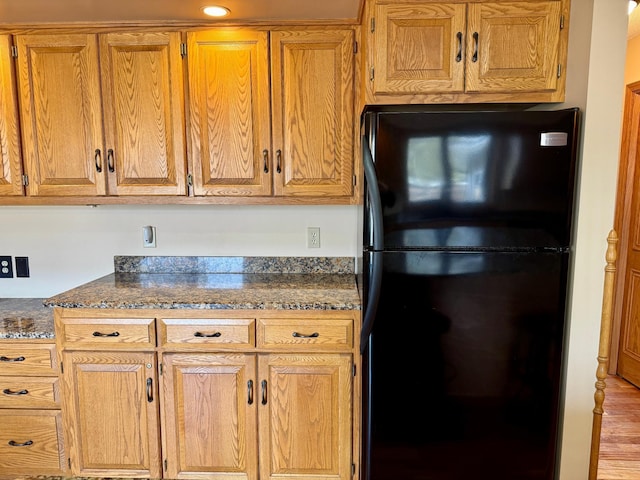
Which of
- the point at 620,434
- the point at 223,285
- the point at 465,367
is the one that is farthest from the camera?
the point at 620,434

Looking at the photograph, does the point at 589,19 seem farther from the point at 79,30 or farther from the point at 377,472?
the point at 79,30

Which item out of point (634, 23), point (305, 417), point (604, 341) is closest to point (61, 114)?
point (305, 417)

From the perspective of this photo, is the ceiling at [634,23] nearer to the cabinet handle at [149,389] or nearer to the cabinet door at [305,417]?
the cabinet door at [305,417]

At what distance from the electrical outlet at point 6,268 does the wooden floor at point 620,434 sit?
3293 millimetres

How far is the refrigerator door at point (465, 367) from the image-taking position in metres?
1.41

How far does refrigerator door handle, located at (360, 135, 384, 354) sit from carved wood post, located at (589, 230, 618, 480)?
2.63 feet

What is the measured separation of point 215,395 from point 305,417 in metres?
0.39

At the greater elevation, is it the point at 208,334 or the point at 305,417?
the point at 208,334

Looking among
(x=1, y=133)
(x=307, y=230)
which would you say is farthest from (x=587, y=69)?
(x=1, y=133)

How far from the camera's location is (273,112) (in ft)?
5.83

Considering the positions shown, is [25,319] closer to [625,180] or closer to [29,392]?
[29,392]

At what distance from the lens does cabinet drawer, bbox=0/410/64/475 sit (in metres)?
1.70

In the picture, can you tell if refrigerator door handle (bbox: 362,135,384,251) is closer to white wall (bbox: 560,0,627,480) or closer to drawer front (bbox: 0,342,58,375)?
white wall (bbox: 560,0,627,480)

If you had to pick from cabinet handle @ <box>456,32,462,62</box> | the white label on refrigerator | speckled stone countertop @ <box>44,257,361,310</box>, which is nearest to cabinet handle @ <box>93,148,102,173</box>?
speckled stone countertop @ <box>44,257,361,310</box>
